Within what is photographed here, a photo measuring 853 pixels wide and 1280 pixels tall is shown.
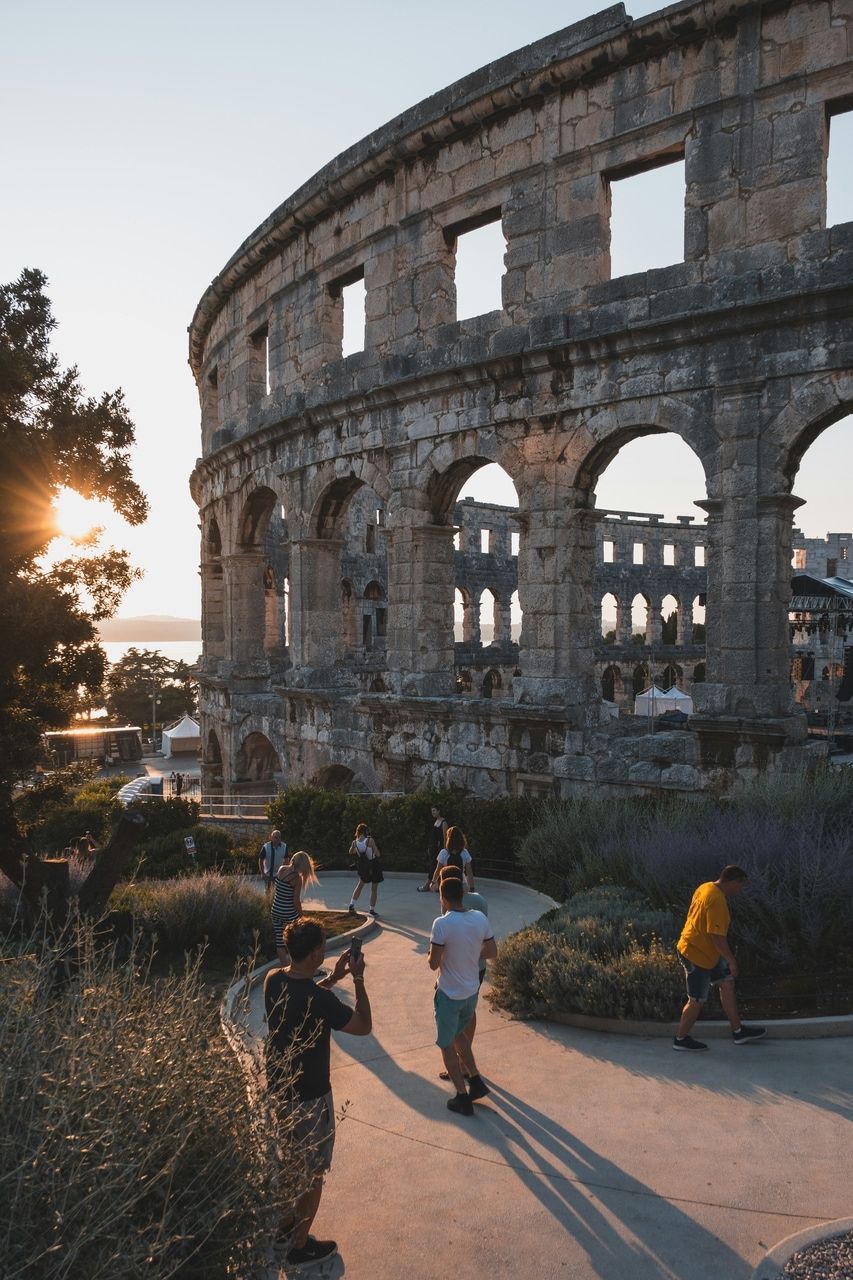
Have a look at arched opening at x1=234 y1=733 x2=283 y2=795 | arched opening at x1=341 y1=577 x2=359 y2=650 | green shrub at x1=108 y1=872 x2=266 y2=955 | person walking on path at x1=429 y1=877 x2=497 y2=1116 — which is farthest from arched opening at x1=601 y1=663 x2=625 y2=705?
person walking on path at x1=429 y1=877 x2=497 y2=1116

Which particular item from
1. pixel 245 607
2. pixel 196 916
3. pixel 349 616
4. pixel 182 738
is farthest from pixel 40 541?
pixel 182 738

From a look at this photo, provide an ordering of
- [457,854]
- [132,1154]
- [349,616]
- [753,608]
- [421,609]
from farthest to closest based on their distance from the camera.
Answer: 1. [349,616]
2. [421,609]
3. [753,608]
4. [457,854]
5. [132,1154]

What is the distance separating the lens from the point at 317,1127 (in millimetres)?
3824

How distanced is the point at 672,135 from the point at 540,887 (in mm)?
9186

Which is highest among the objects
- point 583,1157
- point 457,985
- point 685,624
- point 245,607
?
point 685,624

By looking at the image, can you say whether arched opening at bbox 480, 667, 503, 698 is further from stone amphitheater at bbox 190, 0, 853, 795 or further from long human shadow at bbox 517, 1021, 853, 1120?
long human shadow at bbox 517, 1021, 853, 1120

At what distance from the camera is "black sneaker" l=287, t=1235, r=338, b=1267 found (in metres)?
3.74

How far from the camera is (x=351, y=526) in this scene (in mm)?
33875

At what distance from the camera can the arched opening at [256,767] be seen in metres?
19.5

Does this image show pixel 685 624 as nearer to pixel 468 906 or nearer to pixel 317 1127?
pixel 468 906

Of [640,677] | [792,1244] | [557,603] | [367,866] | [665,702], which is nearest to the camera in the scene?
A: [792,1244]

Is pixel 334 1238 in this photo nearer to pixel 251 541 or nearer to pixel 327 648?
pixel 327 648

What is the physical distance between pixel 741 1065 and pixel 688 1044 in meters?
0.38

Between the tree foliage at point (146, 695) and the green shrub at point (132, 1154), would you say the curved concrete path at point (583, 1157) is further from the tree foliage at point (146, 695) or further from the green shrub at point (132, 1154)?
the tree foliage at point (146, 695)
